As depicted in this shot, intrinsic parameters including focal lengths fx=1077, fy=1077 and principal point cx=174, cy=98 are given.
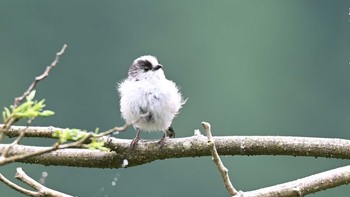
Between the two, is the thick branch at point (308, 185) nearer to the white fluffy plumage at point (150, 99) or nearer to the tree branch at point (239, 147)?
the tree branch at point (239, 147)

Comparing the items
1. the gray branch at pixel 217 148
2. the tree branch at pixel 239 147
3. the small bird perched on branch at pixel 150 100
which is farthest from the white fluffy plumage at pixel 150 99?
Result: the tree branch at pixel 239 147

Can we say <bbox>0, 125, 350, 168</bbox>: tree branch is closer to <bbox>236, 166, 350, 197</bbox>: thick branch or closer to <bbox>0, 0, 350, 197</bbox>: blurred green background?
<bbox>236, 166, 350, 197</bbox>: thick branch

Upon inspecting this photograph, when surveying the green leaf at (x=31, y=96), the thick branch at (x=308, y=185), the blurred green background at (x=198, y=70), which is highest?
the blurred green background at (x=198, y=70)

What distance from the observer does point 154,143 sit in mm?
5547

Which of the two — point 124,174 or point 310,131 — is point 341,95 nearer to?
point 310,131

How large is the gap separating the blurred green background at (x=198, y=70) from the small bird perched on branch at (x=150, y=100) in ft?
46.6

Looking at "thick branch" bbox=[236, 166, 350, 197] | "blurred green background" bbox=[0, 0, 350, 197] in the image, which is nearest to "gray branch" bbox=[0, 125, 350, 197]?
"thick branch" bbox=[236, 166, 350, 197]

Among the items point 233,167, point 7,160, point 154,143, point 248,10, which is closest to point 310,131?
point 233,167

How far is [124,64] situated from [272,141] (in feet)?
72.9

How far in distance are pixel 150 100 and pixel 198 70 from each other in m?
23.4

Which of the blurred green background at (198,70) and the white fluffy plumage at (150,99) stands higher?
the blurred green background at (198,70)

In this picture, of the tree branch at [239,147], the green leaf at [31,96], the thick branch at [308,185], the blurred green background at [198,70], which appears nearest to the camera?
the green leaf at [31,96]

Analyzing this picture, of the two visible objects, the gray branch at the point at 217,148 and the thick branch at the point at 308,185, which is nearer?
the thick branch at the point at 308,185

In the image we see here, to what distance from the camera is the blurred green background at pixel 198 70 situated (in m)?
24.9
